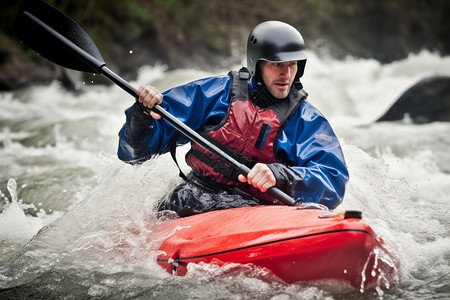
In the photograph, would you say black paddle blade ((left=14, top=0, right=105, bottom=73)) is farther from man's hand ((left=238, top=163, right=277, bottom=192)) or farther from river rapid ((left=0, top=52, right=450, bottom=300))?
man's hand ((left=238, top=163, right=277, bottom=192))

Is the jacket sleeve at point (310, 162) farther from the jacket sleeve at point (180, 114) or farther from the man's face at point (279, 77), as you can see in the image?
the jacket sleeve at point (180, 114)

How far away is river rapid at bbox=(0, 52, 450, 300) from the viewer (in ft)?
7.41

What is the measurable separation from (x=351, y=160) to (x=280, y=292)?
1.69 metres

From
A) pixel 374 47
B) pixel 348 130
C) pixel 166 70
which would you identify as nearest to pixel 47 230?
pixel 348 130

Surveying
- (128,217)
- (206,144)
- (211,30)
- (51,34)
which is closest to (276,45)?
(206,144)

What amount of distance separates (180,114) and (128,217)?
2.21 ft

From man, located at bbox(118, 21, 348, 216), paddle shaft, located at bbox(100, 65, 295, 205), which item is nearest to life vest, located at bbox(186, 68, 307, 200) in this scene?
man, located at bbox(118, 21, 348, 216)

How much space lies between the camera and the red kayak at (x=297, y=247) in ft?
6.40

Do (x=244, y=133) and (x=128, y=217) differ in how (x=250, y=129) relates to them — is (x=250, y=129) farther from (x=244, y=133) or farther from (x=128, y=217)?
(x=128, y=217)

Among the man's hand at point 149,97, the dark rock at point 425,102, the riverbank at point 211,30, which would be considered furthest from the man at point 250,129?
the dark rock at point 425,102

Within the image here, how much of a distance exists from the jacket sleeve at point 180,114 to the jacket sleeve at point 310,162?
Result: 41 centimetres

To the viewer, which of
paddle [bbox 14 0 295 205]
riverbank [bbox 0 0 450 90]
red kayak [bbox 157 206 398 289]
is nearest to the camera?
red kayak [bbox 157 206 398 289]

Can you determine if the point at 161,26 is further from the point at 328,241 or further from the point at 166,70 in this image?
the point at 328,241

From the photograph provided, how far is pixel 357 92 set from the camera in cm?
1059
